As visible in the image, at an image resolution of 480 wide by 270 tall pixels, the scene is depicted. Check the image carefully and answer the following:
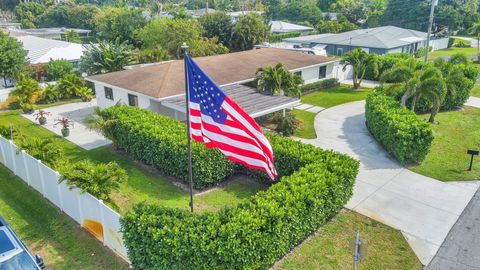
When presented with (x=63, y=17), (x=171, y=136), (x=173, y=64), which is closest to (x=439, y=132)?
(x=171, y=136)

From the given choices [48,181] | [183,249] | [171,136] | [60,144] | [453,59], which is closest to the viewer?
[183,249]

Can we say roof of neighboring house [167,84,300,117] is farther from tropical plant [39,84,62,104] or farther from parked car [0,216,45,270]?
tropical plant [39,84,62,104]

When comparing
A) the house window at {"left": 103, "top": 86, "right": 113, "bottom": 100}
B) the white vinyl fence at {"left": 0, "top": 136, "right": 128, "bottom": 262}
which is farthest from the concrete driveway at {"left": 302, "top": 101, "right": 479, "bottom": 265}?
the house window at {"left": 103, "top": 86, "right": 113, "bottom": 100}

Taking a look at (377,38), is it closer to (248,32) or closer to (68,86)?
(248,32)

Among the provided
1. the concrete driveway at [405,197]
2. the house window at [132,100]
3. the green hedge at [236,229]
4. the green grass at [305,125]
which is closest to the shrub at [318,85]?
the green grass at [305,125]

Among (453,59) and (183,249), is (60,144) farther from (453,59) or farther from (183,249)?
(453,59)

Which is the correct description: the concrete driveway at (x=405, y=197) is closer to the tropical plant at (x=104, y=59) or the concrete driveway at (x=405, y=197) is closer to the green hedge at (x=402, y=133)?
the green hedge at (x=402, y=133)
